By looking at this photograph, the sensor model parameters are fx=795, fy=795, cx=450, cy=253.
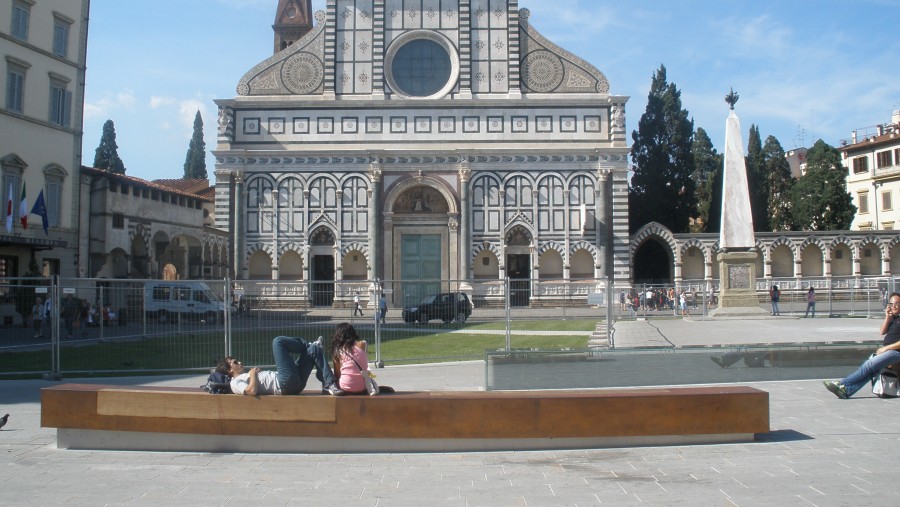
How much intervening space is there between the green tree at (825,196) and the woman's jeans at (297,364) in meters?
52.2

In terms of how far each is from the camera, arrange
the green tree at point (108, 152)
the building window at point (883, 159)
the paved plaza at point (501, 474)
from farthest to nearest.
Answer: the green tree at point (108, 152), the building window at point (883, 159), the paved plaza at point (501, 474)

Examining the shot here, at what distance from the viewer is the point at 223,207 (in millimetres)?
43594

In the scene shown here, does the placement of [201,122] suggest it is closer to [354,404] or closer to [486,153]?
[486,153]

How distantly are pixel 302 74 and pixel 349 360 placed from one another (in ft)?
125

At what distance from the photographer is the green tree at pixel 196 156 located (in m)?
85.3

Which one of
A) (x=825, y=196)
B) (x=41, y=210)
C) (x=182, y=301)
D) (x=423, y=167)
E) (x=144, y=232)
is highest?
(x=423, y=167)

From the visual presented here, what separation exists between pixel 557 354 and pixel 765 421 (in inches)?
219

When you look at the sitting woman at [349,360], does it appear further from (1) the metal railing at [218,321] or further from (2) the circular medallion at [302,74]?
(2) the circular medallion at [302,74]

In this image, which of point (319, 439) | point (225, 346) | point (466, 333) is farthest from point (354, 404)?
point (466, 333)

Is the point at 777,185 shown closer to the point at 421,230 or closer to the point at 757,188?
the point at 757,188

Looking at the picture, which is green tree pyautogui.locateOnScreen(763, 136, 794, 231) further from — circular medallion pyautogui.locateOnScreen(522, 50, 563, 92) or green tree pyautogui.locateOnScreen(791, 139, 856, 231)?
circular medallion pyautogui.locateOnScreen(522, 50, 563, 92)

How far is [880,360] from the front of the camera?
11.6m

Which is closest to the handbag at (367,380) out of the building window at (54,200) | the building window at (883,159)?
the building window at (54,200)

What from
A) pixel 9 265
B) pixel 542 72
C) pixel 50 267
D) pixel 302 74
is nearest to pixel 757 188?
pixel 542 72
